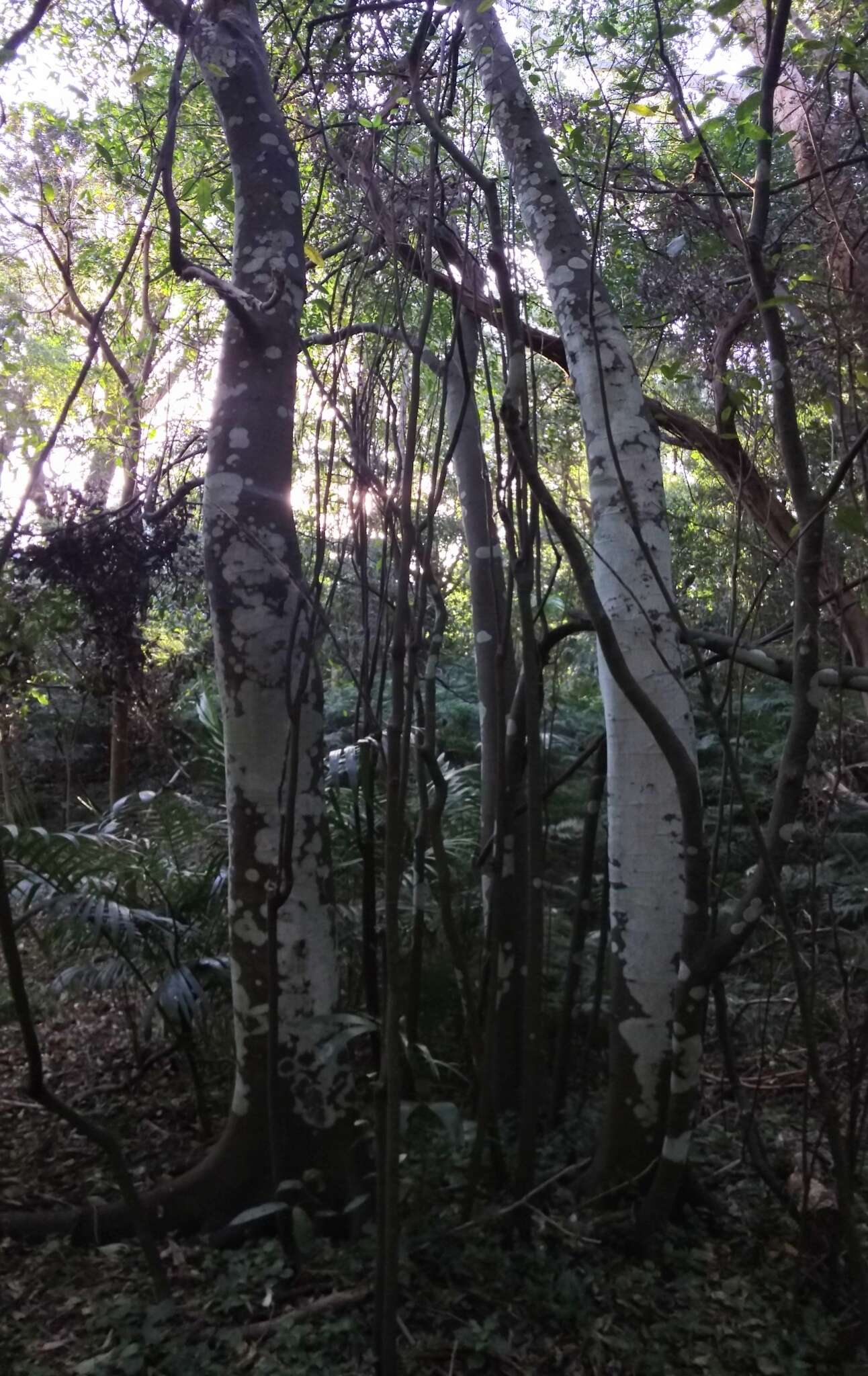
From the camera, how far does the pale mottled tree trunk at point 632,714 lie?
271 centimetres

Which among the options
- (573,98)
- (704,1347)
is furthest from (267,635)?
(573,98)

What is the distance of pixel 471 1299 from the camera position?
8.07 ft

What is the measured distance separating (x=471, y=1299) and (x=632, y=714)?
1.66 m

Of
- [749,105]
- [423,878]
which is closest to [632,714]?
[423,878]

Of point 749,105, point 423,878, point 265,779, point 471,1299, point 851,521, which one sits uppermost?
point 749,105

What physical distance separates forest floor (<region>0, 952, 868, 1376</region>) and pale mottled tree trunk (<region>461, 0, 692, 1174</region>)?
0.32 m

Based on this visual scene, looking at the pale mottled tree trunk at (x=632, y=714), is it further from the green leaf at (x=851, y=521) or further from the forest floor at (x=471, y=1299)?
the green leaf at (x=851, y=521)

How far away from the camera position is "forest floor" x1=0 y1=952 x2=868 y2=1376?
2270 millimetres

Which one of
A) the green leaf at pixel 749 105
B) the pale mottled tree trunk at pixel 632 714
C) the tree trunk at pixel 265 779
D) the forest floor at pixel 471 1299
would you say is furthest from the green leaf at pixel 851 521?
the forest floor at pixel 471 1299

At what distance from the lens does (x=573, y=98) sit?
5926 mm

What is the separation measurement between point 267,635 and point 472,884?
2.22 meters

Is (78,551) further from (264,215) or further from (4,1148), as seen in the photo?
(4,1148)

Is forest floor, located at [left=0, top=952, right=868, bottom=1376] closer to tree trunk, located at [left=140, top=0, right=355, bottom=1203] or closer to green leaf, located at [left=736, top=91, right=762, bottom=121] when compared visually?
tree trunk, located at [left=140, top=0, right=355, bottom=1203]

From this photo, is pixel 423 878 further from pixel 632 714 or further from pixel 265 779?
pixel 632 714
